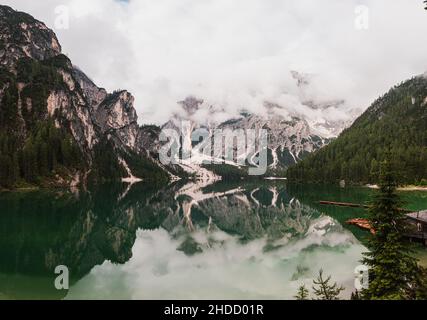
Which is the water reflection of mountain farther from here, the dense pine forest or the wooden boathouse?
the dense pine forest

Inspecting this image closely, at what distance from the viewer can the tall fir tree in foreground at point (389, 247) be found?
2148cm

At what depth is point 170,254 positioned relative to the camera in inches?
1935

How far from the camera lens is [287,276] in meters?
36.5

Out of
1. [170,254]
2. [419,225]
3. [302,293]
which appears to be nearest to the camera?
[302,293]

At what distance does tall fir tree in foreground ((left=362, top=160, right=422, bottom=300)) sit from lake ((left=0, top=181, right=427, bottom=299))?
7444 millimetres

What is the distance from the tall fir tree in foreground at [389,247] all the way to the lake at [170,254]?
293 inches

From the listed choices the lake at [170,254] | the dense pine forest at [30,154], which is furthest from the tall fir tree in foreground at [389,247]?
the dense pine forest at [30,154]

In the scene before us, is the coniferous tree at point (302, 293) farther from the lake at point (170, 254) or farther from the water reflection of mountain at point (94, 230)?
the water reflection of mountain at point (94, 230)

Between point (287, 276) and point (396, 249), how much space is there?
51.7 ft

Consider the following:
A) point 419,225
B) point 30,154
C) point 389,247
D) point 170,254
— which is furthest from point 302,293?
point 30,154

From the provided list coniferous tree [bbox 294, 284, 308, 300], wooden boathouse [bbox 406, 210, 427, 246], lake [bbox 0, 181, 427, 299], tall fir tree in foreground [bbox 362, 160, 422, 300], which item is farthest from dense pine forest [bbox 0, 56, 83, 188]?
tall fir tree in foreground [bbox 362, 160, 422, 300]

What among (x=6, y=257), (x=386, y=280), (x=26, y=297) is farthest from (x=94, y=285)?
(x=386, y=280)

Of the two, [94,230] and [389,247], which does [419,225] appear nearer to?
[389,247]

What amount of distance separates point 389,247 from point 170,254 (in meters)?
31.8
